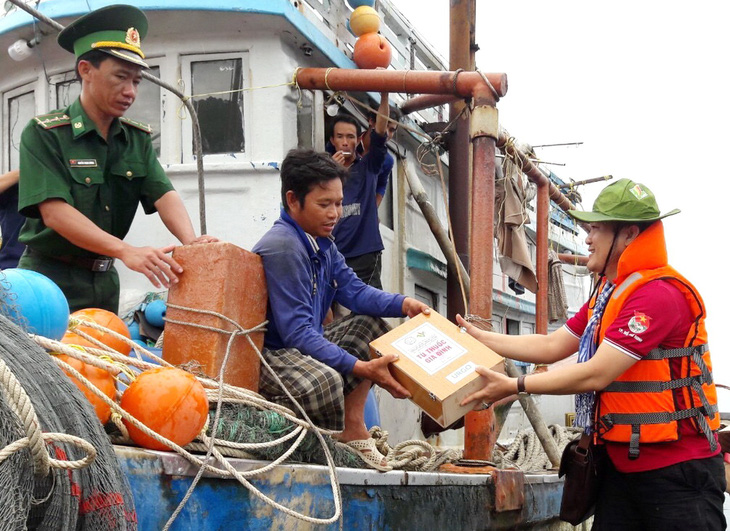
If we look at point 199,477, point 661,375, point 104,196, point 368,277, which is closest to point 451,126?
point 368,277

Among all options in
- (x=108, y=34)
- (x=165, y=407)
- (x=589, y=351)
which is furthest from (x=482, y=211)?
Result: (x=165, y=407)

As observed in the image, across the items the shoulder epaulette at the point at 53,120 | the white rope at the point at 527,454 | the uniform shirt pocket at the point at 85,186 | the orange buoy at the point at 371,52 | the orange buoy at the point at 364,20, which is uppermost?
the orange buoy at the point at 364,20

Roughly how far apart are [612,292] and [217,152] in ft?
10.5

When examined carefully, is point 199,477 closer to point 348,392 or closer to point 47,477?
point 47,477

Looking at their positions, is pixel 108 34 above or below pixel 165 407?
above

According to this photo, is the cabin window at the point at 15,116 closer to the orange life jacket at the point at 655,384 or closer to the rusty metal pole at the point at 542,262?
the rusty metal pole at the point at 542,262

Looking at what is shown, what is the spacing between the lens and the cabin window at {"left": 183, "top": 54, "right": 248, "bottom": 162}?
18.1 feet

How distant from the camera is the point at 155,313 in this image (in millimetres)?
4828

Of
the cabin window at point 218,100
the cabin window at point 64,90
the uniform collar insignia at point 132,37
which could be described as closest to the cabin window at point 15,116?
the cabin window at point 64,90

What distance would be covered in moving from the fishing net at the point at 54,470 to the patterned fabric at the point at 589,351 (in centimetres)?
188

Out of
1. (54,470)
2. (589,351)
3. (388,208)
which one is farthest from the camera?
(388,208)

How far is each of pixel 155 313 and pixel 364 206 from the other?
1.72 metres

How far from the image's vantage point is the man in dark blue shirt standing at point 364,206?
571 centimetres

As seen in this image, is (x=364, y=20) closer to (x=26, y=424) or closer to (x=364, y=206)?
(x=364, y=206)
